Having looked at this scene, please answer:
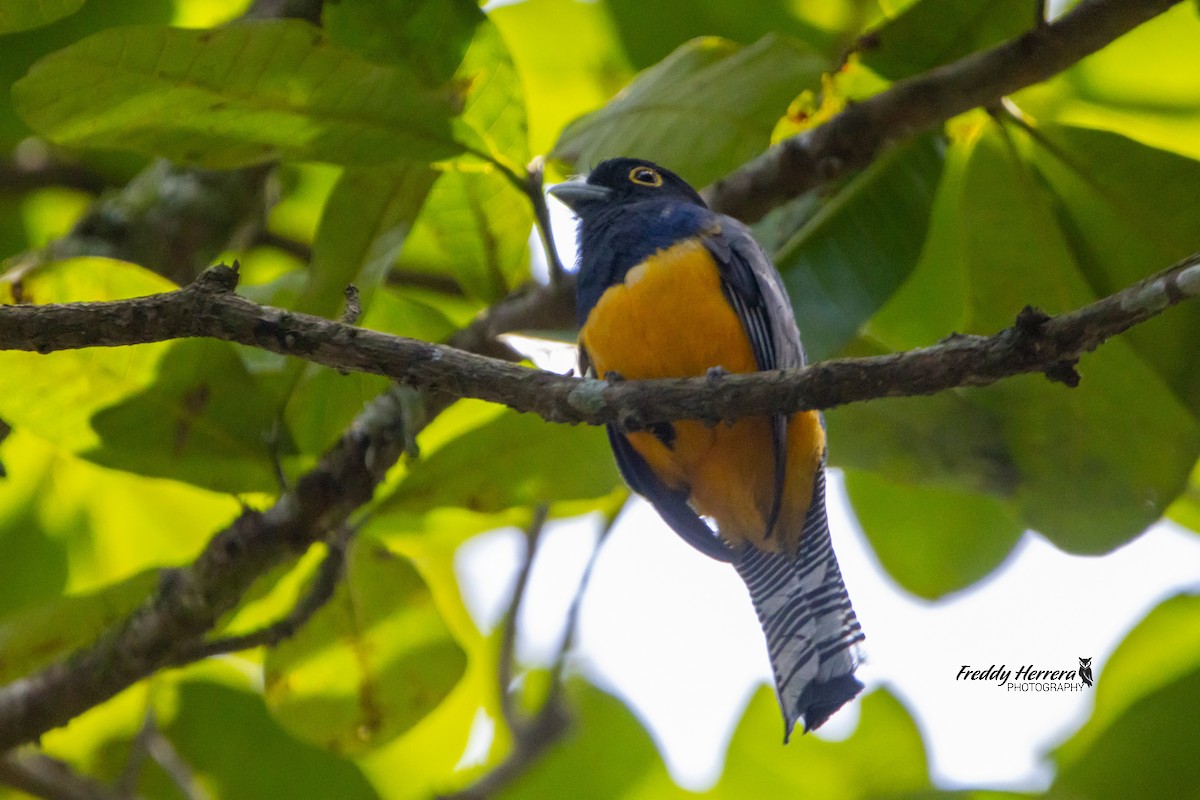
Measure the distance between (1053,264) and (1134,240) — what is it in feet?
0.86

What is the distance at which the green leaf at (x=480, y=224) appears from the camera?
4.04 m

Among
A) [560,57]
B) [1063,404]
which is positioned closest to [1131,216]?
[1063,404]

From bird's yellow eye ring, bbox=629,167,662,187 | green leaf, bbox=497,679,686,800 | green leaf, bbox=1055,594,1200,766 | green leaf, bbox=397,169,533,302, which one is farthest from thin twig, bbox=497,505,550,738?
green leaf, bbox=1055,594,1200,766

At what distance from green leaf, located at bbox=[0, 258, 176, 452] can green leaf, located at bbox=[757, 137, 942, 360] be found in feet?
6.68

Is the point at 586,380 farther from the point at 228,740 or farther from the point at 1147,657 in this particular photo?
the point at 228,740

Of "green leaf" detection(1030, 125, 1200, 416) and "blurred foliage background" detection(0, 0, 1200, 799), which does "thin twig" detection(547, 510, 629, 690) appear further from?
"green leaf" detection(1030, 125, 1200, 416)

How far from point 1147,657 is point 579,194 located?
2.67m

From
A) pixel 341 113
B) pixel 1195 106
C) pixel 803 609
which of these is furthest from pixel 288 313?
pixel 1195 106

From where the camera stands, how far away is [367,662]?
13.5 feet

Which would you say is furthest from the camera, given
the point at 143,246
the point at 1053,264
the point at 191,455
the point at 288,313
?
the point at 143,246

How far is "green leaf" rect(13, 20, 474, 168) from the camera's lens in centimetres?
328

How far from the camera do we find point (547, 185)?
194 inches

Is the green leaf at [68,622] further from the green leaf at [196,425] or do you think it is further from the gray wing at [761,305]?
the gray wing at [761,305]

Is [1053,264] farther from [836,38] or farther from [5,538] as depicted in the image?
[5,538]
